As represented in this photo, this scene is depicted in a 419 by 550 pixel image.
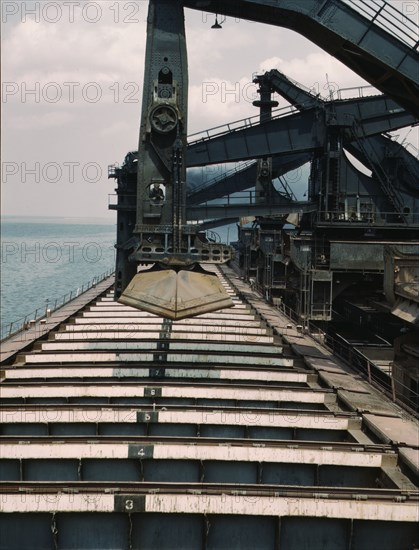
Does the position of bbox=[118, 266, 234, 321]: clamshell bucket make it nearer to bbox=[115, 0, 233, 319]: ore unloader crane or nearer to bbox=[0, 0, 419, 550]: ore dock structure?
bbox=[0, 0, 419, 550]: ore dock structure

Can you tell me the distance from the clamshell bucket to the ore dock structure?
51 mm

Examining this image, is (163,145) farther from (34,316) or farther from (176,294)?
(34,316)

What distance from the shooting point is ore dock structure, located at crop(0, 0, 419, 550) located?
8320 mm

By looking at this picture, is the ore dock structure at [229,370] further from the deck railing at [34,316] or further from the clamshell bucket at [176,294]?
the deck railing at [34,316]

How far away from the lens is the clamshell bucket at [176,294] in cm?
1524

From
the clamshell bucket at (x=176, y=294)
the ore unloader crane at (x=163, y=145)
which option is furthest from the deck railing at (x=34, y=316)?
the clamshell bucket at (x=176, y=294)

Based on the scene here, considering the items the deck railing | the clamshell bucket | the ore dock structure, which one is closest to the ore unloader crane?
the ore dock structure

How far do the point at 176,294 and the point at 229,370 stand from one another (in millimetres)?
2202

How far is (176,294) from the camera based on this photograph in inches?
609

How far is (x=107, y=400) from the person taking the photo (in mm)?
13469

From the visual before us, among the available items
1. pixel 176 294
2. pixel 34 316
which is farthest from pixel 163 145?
pixel 34 316

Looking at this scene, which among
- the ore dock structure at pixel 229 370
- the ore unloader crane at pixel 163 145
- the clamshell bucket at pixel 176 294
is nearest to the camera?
the ore dock structure at pixel 229 370

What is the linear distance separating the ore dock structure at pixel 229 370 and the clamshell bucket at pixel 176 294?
0.17 feet

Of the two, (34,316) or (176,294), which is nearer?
(176,294)
